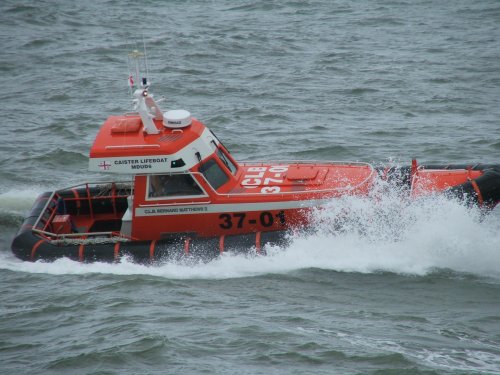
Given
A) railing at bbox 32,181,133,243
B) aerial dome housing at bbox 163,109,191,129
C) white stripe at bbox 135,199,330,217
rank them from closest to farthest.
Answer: white stripe at bbox 135,199,330,217
aerial dome housing at bbox 163,109,191,129
railing at bbox 32,181,133,243

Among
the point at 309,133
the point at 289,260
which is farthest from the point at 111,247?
the point at 309,133

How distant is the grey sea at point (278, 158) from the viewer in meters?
10.2

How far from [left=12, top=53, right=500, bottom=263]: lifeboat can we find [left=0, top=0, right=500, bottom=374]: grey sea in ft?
0.85

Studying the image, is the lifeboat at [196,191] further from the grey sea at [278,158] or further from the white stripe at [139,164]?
the grey sea at [278,158]

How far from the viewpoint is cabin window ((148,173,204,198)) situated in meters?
12.9

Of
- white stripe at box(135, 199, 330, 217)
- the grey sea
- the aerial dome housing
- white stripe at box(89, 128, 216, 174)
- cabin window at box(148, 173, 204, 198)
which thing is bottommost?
the grey sea

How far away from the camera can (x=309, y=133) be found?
19.9 m

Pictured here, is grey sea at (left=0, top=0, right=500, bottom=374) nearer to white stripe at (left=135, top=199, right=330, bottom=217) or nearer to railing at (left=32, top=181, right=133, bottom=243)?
white stripe at (left=135, top=199, right=330, bottom=217)

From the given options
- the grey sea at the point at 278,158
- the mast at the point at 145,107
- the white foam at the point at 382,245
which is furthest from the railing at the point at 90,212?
the mast at the point at 145,107

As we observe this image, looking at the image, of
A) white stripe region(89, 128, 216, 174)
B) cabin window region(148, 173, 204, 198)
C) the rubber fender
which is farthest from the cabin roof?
the rubber fender

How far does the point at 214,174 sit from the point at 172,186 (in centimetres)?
65

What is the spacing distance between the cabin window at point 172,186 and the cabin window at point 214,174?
0.23 metres

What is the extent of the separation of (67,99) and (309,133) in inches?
288

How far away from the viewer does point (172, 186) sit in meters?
13.0
